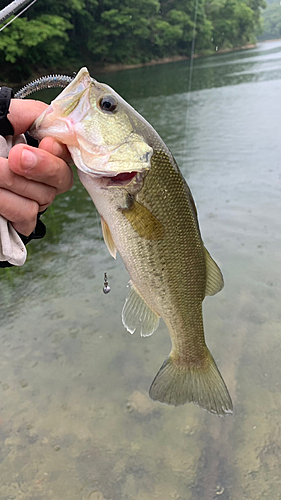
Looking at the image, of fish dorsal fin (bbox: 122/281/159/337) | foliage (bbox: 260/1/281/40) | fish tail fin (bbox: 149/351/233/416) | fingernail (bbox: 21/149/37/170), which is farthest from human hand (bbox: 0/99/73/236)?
foliage (bbox: 260/1/281/40)

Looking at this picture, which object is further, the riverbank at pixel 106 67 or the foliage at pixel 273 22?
the foliage at pixel 273 22

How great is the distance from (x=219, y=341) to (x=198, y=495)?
1339mm

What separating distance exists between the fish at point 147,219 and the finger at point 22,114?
52 mm

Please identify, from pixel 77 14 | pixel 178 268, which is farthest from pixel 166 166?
pixel 77 14

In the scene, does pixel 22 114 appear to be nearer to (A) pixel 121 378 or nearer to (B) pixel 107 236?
(B) pixel 107 236

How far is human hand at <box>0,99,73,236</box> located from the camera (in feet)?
4.07

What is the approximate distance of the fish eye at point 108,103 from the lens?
138cm

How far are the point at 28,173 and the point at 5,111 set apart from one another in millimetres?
237

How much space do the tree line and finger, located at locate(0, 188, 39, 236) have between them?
56.5 feet

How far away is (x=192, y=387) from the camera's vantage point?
1.92 m

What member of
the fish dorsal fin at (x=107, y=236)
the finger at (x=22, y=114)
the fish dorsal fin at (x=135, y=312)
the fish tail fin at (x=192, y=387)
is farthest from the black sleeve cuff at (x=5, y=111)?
the fish tail fin at (x=192, y=387)

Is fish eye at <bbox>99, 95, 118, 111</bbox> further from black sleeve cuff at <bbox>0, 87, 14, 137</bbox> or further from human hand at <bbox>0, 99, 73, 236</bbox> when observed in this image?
black sleeve cuff at <bbox>0, 87, 14, 137</bbox>

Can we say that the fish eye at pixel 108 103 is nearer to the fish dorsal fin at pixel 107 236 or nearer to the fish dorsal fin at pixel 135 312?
the fish dorsal fin at pixel 107 236

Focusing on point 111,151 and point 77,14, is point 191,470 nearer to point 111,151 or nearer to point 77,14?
point 111,151
